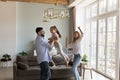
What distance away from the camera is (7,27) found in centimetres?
884

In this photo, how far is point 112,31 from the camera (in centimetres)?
631

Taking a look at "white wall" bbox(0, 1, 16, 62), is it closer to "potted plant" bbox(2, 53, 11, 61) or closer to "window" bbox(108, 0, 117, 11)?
"potted plant" bbox(2, 53, 11, 61)

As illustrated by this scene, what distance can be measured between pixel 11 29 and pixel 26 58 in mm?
2829

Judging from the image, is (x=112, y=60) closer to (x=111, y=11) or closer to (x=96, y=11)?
(x=111, y=11)

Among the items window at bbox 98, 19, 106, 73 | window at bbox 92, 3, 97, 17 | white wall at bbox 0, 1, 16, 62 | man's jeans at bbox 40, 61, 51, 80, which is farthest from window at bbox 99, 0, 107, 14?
white wall at bbox 0, 1, 16, 62

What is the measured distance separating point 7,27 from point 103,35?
4.43 meters

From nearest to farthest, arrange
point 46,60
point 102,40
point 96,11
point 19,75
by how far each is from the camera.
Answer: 1. point 46,60
2. point 19,75
3. point 102,40
4. point 96,11

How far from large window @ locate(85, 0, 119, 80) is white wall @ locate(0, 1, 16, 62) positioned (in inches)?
137

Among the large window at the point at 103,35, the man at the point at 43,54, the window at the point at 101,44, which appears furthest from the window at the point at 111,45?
the man at the point at 43,54

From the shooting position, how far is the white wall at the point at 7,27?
8750 mm

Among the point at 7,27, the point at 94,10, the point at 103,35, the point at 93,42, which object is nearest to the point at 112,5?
the point at 103,35

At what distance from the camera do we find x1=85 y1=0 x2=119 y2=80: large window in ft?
20.4

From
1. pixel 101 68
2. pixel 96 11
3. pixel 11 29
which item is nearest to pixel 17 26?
pixel 11 29

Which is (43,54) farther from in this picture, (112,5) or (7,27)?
(7,27)
